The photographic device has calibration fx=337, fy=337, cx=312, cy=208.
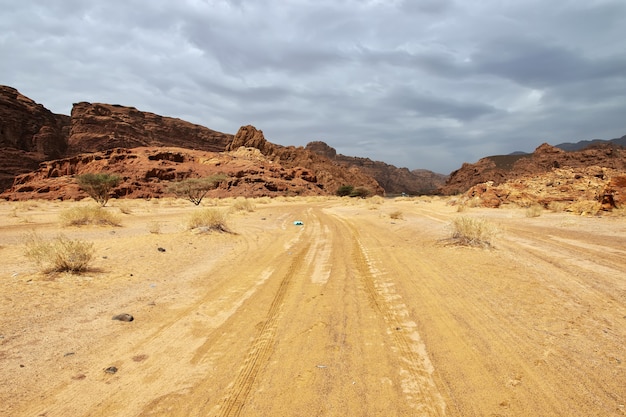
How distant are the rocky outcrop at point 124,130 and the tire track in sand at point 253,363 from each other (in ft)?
360

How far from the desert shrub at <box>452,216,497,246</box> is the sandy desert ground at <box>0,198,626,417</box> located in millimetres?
1077

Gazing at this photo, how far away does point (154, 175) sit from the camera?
69188 mm

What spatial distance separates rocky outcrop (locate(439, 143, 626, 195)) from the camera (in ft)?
142

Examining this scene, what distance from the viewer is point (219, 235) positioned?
12.9 m

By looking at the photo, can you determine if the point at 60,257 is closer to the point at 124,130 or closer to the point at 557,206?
the point at 557,206

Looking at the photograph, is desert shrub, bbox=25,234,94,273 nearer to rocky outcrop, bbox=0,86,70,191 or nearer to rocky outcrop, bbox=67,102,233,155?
rocky outcrop, bbox=0,86,70,191

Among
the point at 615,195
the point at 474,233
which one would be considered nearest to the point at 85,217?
the point at 474,233

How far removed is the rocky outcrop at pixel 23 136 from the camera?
71.9 m

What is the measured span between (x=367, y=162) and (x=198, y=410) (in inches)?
7226

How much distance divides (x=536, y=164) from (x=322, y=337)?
212ft

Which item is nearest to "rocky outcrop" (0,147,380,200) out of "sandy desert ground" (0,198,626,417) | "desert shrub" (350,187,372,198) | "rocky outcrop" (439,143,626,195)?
"desert shrub" (350,187,372,198)

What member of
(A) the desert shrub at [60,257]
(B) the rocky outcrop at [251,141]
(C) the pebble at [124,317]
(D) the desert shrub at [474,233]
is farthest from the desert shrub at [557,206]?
(B) the rocky outcrop at [251,141]

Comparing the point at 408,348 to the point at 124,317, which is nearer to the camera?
the point at 408,348

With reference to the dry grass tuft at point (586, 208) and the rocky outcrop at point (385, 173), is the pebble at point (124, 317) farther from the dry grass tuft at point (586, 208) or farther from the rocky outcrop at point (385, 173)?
the rocky outcrop at point (385, 173)
